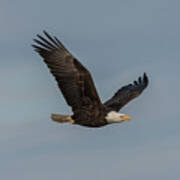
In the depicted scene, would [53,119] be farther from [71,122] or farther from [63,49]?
[63,49]

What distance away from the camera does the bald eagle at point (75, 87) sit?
18609mm

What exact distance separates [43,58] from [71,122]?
73.5 inches

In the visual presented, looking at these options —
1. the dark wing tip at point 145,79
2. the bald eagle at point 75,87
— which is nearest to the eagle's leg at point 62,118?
the bald eagle at point 75,87

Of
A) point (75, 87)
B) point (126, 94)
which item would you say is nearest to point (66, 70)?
point (75, 87)

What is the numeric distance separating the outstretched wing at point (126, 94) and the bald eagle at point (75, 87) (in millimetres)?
1185

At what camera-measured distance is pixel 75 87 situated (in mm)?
18766

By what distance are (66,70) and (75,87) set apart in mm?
506

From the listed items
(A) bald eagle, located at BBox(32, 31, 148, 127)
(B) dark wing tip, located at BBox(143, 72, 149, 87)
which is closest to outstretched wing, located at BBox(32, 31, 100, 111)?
(A) bald eagle, located at BBox(32, 31, 148, 127)

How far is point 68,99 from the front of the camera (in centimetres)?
1891

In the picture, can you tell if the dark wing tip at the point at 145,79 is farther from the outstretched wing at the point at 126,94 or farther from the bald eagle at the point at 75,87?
the bald eagle at the point at 75,87

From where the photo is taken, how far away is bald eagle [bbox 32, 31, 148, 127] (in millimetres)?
18609

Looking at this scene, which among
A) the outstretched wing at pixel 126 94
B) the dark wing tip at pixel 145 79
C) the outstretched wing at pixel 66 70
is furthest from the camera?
the dark wing tip at pixel 145 79

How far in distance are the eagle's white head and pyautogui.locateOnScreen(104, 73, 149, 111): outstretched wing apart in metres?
0.96

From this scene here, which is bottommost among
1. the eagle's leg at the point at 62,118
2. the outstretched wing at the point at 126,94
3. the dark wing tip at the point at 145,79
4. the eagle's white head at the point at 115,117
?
the eagle's white head at the point at 115,117
